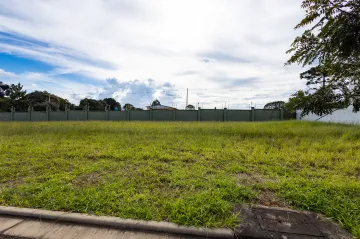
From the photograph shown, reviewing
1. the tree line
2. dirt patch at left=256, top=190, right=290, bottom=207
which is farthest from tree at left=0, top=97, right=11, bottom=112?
dirt patch at left=256, top=190, right=290, bottom=207

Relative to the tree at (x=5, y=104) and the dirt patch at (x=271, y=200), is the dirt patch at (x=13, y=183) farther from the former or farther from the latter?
the tree at (x=5, y=104)

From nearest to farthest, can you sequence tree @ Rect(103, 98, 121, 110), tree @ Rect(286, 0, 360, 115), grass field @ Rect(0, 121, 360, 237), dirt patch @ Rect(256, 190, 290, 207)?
grass field @ Rect(0, 121, 360, 237) < dirt patch @ Rect(256, 190, 290, 207) < tree @ Rect(286, 0, 360, 115) < tree @ Rect(103, 98, 121, 110)

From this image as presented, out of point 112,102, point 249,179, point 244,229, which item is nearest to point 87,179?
point 244,229

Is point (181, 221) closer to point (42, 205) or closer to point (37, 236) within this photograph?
point (37, 236)

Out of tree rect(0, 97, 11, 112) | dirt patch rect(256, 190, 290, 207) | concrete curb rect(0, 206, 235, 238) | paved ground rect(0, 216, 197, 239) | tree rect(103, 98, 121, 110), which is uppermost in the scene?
tree rect(103, 98, 121, 110)

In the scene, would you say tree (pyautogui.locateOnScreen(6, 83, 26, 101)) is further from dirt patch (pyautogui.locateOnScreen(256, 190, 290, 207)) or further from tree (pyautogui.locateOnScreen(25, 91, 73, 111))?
dirt patch (pyautogui.locateOnScreen(256, 190, 290, 207))

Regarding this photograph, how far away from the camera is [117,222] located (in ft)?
6.16

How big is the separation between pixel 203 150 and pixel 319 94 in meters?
4.65

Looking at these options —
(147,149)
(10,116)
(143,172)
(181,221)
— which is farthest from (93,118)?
(181,221)

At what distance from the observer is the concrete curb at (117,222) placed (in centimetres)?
176

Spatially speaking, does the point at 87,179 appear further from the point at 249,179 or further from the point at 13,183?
the point at 249,179

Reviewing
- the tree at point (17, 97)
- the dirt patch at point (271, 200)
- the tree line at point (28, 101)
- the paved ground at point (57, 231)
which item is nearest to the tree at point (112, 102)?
the tree line at point (28, 101)

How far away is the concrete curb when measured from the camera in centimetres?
176

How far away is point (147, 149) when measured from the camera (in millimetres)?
4672
